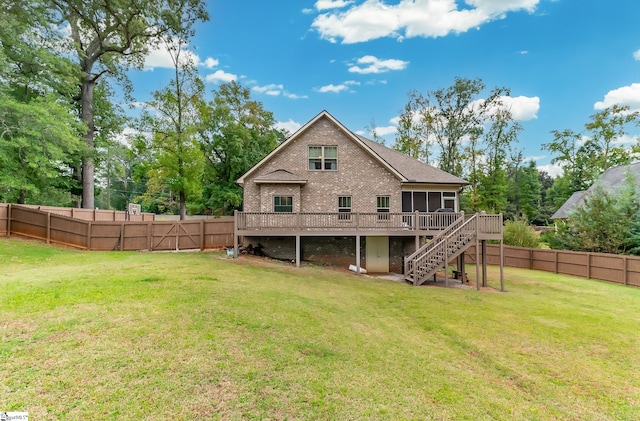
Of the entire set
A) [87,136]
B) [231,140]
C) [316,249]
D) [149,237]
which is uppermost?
[231,140]

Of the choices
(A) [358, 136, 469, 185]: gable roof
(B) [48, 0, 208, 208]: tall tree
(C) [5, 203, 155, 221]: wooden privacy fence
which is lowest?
(C) [5, 203, 155, 221]: wooden privacy fence

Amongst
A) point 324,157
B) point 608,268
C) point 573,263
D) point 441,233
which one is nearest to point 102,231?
point 324,157

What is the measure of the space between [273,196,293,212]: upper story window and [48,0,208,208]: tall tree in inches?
571

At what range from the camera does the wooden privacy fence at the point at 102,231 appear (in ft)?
52.8

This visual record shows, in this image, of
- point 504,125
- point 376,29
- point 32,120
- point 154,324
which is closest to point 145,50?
point 32,120

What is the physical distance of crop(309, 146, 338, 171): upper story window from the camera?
17.0m

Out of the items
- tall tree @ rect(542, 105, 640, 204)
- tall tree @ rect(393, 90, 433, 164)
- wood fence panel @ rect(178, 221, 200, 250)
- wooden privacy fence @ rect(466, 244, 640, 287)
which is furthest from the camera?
tall tree @ rect(393, 90, 433, 164)

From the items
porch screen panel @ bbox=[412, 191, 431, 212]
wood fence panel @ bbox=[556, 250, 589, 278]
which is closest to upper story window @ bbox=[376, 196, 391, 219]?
porch screen panel @ bbox=[412, 191, 431, 212]

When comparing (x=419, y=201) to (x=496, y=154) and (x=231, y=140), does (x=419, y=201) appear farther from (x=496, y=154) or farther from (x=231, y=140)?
(x=496, y=154)

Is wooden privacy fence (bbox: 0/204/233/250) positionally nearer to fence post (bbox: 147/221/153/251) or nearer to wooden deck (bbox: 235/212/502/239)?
fence post (bbox: 147/221/153/251)

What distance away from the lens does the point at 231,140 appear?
3036 cm

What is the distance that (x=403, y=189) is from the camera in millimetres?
18344

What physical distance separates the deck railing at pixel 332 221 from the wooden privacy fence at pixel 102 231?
427cm

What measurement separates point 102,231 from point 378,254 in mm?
15634
